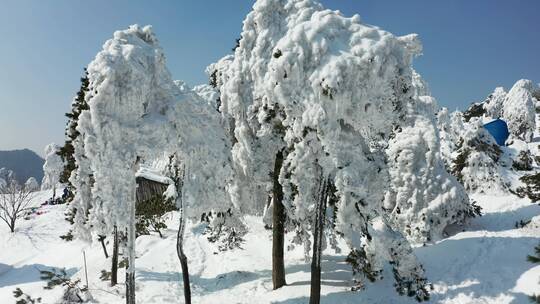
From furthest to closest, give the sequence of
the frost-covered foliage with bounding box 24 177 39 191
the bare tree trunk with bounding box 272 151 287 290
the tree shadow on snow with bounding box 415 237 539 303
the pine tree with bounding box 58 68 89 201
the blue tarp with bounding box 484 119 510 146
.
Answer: the frost-covered foliage with bounding box 24 177 39 191, the blue tarp with bounding box 484 119 510 146, the pine tree with bounding box 58 68 89 201, the bare tree trunk with bounding box 272 151 287 290, the tree shadow on snow with bounding box 415 237 539 303

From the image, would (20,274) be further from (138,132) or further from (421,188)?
(421,188)

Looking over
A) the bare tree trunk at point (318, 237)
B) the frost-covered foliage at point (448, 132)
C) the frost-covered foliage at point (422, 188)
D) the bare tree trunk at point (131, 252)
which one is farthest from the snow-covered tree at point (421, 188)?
the frost-covered foliage at point (448, 132)

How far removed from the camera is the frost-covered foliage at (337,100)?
9805 mm

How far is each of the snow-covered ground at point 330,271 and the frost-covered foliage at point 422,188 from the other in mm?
921

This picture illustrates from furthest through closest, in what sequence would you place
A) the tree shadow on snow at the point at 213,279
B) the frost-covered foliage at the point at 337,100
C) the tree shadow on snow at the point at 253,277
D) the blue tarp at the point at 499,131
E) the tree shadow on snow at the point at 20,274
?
the blue tarp at the point at 499,131, the tree shadow on snow at the point at 20,274, the tree shadow on snow at the point at 213,279, the tree shadow on snow at the point at 253,277, the frost-covered foliage at the point at 337,100

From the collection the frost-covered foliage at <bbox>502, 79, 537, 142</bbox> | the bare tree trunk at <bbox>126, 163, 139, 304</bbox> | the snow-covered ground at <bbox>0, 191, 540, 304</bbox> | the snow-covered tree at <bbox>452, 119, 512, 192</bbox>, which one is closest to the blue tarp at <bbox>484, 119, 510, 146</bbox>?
the frost-covered foliage at <bbox>502, 79, 537, 142</bbox>

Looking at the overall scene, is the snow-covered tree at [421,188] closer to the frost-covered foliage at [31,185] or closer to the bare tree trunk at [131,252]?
the bare tree trunk at [131,252]

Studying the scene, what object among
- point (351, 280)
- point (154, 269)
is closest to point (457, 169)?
point (351, 280)

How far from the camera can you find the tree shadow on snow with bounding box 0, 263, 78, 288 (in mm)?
24016

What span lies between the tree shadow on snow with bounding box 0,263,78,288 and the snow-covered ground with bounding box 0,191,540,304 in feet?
0.65

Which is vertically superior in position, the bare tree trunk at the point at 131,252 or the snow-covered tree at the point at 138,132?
the snow-covered tree at the point at 138,132

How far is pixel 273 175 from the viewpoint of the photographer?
1366 centimetres

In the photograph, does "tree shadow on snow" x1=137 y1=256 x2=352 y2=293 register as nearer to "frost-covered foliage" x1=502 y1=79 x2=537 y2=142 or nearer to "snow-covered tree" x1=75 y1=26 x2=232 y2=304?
"snow-covered tree" x1=75 y1=26 x2=232 y2=304

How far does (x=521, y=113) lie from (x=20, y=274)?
53.9 m
